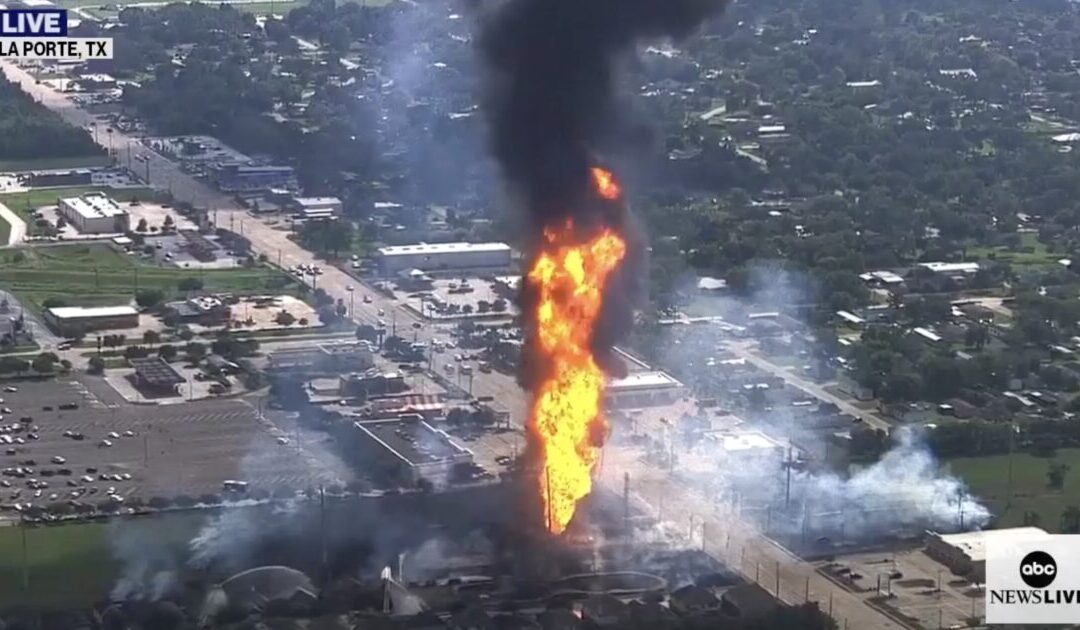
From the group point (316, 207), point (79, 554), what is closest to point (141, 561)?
point (79, 554)

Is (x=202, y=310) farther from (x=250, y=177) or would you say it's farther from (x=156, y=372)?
(x=250, y=177)

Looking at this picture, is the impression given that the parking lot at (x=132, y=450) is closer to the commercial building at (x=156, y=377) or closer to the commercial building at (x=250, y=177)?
the commercial building at (x=156, y=377)

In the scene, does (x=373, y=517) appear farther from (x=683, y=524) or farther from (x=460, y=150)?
(x=460, y=150)

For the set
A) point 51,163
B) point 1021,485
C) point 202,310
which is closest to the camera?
point 1021,485

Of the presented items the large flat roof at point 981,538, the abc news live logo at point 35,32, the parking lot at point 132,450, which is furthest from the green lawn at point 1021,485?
the abc news live logo at point 35,32

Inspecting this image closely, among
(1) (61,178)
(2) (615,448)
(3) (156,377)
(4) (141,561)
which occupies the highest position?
(1) (61,178)

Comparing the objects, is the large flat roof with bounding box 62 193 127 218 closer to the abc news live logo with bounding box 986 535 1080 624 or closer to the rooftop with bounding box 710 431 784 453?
the rooftop with bounding box 710 431 784 453
